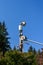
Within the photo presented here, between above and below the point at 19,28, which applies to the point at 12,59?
below

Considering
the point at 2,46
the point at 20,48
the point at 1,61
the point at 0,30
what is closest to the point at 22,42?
the point at 20,48

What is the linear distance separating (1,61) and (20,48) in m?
2.13

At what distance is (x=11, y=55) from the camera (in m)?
23.6

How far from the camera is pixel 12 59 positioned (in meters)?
23.6

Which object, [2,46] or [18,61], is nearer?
[18,61]

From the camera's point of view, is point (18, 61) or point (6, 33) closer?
point (18, 61)

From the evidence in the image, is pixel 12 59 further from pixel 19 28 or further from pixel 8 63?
pixel 19 28

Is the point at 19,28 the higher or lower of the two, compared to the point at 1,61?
higher

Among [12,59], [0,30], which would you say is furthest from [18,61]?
[0,30]

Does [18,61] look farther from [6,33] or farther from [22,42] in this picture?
[6,33]

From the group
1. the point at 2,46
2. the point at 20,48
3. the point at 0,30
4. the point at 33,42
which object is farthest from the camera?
the point at 0,30

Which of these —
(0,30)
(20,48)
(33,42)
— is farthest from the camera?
(0,30)

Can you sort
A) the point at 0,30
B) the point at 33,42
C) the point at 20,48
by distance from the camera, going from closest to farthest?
the point at 20,48 < the point at 33,42 < the point at 0,30

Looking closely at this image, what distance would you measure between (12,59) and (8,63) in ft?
1.72
